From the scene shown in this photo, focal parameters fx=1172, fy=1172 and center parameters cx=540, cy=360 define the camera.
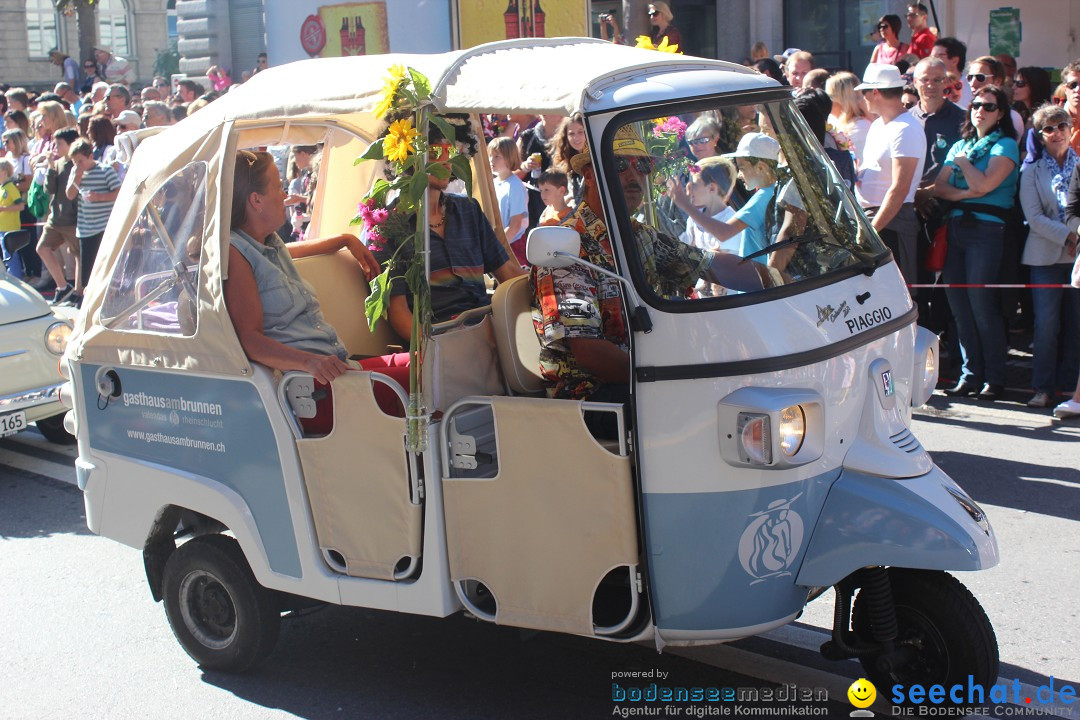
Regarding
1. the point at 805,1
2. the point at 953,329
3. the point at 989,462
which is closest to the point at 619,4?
the point at 805,1

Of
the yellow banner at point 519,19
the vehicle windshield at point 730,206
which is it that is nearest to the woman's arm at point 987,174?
the yellow banner at point 519,19

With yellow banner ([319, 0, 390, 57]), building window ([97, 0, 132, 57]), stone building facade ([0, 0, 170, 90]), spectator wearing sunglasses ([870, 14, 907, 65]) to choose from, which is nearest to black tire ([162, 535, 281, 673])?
yellow banner ([319, 0, 390, 57])

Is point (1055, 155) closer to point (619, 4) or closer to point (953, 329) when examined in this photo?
point (953, 329)

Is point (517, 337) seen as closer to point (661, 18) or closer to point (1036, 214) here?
point (1036, 214)

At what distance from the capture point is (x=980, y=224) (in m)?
8.23

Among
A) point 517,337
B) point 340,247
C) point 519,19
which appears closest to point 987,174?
point 519,19

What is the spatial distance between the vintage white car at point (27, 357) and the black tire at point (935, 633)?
5.72 m

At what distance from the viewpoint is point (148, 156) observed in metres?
4.75

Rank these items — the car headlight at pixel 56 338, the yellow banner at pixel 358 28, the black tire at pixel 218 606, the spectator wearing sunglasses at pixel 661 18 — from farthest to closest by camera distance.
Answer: the spectator wearing sunglasses at pixel 661 18 → the yellow banner at pixel 358 28 → the car headlight at pixel 56 338 → the black tire at pixel 218 606

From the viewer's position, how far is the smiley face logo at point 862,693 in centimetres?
393

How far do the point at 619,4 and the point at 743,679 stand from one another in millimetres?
16606

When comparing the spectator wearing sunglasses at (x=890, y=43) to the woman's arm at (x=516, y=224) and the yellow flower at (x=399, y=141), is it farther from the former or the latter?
the yellow flower at (x=399, y=141)

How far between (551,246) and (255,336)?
1.33 m

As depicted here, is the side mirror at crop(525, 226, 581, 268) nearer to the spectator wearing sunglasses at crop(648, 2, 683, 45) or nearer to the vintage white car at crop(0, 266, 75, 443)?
the vintage white car at crop(0, 266, 75, 443)
